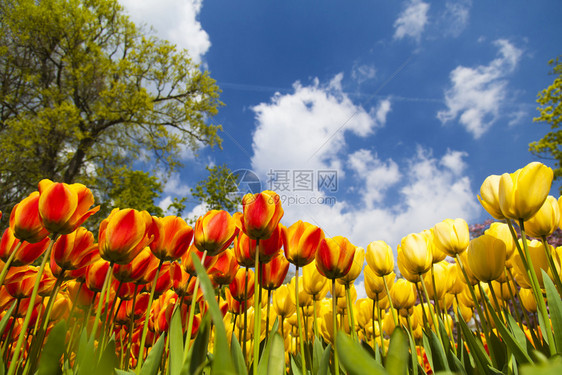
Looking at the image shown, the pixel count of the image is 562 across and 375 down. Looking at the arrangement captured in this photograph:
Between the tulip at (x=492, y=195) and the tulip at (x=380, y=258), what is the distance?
31cm

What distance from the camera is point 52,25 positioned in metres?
12.7

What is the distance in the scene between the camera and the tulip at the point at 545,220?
777 mm

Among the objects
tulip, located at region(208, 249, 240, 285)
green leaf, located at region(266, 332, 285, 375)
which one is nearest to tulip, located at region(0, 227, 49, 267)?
tulip, located at region(208, 249, 240, 285)

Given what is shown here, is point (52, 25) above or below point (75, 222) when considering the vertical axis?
above

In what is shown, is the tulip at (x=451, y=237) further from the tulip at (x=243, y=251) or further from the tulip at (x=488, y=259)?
the tulip at (x=243, y=251)

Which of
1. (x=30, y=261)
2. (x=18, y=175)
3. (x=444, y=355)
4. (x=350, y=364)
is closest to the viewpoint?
(x=350, y=364)

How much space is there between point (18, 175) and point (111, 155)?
3754 millimetres

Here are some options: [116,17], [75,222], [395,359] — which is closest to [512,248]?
[395,359]

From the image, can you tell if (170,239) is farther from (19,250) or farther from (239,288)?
(19,250)

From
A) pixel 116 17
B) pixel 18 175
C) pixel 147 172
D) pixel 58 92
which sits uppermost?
pixel 116 17

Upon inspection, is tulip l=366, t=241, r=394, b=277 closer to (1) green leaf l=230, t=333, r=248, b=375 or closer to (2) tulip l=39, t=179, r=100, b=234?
(1) green leaf l=230, t=333, r=248, b=375

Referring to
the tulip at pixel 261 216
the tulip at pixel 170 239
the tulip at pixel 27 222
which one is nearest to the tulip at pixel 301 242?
the tulip at pixel 261 216

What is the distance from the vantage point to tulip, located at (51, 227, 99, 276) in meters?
0.80

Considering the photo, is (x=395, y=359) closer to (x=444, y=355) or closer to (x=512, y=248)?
(x=444, y=355)
